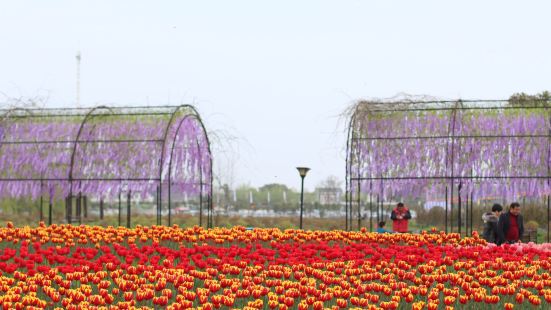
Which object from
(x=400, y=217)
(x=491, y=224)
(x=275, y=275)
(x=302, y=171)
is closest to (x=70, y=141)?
(x=302, y=171)

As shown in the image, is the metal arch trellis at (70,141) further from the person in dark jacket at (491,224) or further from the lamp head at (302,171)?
the person in dark jacket at (491,224)

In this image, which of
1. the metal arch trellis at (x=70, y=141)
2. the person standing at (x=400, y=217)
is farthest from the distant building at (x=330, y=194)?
the person standing at (x=400, y=217)

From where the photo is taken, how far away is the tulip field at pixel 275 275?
777 cm

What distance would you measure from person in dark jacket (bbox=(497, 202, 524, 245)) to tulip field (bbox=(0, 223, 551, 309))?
1531 millimetres

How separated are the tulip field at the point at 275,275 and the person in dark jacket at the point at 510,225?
1.53 metres

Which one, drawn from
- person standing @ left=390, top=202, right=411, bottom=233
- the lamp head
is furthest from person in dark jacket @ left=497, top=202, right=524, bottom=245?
the lamp head

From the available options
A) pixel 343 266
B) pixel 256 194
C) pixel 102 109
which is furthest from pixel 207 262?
pixel 256 194

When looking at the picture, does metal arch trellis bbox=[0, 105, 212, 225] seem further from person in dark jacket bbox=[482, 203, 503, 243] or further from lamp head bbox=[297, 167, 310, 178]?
person in dark jacket bbox=[482, 203, 503, 243]

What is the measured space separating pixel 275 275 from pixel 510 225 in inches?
303

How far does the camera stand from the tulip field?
7.77 metres

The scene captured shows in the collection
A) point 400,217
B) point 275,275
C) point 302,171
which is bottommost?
point 275,275

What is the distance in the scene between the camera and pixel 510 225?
49.7 feet

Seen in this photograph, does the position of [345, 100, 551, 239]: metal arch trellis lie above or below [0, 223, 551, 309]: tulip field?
above

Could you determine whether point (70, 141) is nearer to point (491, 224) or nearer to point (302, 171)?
point (302, 171)
